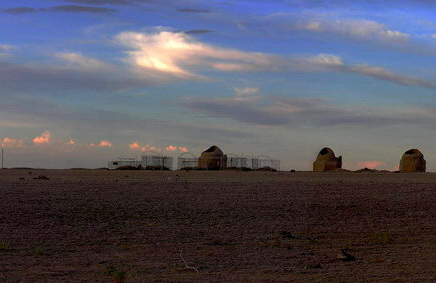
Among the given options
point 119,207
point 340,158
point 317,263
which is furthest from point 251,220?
point 340,158

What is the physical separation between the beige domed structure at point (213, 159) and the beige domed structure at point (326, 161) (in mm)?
9863

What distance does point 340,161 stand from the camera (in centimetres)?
8038

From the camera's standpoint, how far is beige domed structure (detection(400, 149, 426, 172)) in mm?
75750

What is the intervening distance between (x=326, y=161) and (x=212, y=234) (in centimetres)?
5964

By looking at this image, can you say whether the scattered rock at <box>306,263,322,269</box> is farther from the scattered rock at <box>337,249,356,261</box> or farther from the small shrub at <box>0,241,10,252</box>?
the small shrub at <box>0,241,10,252</box>

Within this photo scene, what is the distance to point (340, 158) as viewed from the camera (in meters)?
80.8

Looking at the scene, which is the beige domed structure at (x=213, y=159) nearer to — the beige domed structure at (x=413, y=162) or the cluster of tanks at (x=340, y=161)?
the cluster of tanks at (x=340, y=161)

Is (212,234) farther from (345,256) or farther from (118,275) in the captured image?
(118,275)

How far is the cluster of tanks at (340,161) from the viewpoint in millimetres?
75938

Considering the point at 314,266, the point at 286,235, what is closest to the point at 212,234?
the point at 286,235

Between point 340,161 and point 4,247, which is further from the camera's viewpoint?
point 340,161

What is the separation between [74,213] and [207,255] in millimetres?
6739

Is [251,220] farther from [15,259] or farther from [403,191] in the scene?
[403,191]

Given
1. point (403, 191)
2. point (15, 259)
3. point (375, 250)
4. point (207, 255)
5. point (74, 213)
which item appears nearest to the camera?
point (15, 259)
